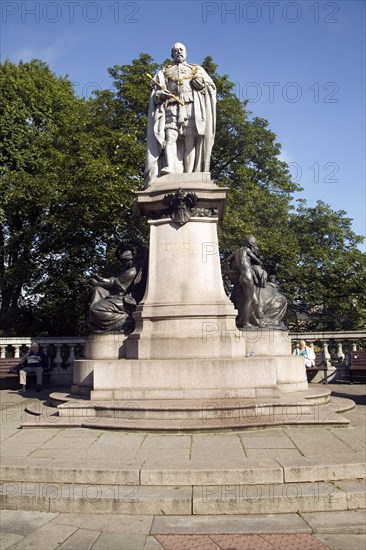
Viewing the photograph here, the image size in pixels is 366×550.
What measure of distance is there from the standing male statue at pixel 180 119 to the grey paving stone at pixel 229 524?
7841mm

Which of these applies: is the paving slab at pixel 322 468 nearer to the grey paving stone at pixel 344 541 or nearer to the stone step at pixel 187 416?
the grey paving stone at pixel 344 541

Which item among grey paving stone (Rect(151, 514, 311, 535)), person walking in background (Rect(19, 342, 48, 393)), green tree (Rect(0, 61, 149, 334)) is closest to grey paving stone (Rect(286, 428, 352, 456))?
grey paving stone (Rect(151, 514, 311, 535))

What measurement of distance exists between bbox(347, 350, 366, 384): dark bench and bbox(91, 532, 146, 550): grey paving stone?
11.1 meters

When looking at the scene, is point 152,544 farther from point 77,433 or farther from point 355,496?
point 77,433

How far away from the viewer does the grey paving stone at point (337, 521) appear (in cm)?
441

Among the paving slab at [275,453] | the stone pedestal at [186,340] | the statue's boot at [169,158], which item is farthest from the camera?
the statue's boot at [169,158]

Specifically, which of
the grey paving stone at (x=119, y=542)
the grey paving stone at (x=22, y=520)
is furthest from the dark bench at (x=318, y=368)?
the grey paving stone at (x=119, y=542)

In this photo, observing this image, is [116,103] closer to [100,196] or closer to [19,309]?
[100,196]

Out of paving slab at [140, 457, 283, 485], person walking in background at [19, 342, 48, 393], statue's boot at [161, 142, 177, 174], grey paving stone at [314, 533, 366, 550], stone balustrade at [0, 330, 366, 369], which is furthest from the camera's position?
stone balustrade at [0, 330, 366, 369]

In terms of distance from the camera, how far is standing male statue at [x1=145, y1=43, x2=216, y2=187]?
11.1 m

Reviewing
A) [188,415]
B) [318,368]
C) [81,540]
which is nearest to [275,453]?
[188,415]

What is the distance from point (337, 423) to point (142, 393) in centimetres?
308

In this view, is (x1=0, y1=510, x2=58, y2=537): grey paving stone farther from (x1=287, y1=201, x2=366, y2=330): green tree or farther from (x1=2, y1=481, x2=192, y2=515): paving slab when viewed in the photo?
(x1=287, y1=201, x2=366, y2=330): green tree

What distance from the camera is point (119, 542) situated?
165 inches
